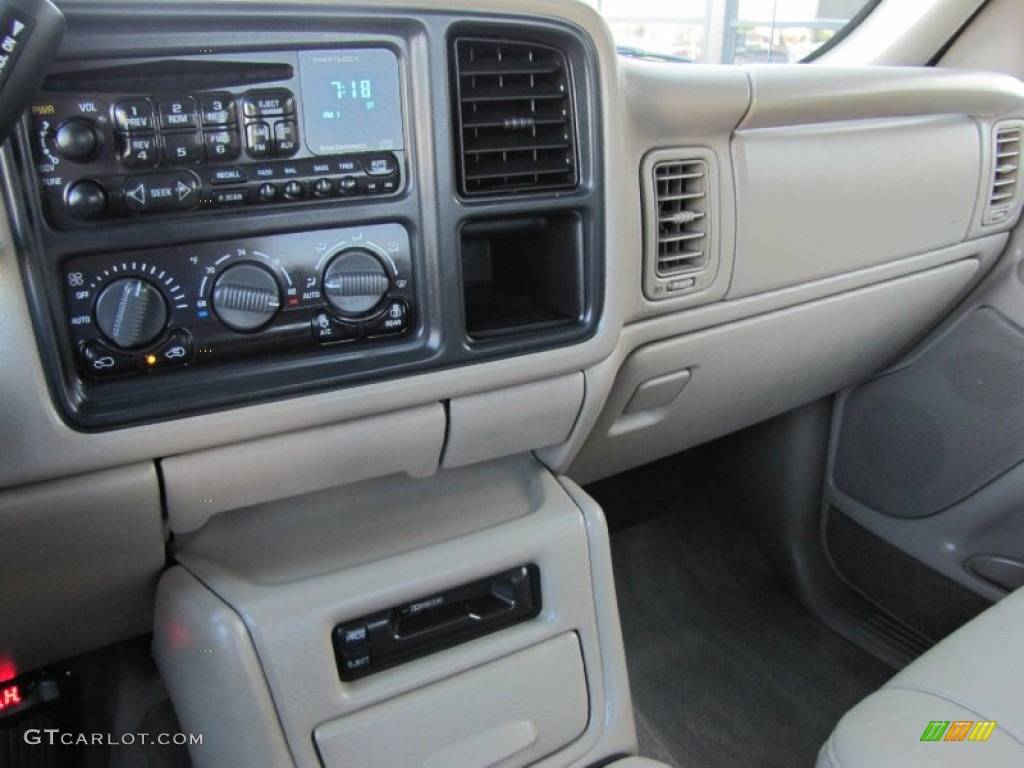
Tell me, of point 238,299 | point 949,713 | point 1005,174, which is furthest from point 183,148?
point 1005,174

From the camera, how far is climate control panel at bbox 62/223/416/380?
71cm

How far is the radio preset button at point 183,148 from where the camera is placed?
697 millimetres

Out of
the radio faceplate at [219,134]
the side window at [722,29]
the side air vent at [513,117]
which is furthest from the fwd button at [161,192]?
the side window at [722,29]

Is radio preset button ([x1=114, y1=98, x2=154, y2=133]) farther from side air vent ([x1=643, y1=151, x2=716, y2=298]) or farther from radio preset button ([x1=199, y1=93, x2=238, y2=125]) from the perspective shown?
side air vent ([x1=643, y1=151, x2=716, y2=298])

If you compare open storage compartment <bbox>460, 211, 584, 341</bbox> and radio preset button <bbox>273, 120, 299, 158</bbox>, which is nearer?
radio preset button <bbox>273, 120, 299, 158</bbox>

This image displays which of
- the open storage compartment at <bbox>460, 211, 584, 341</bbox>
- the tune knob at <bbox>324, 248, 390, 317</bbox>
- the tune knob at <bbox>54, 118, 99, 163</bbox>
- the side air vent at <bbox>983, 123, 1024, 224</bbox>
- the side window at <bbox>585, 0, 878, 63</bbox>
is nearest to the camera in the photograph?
the tune knob at <bbox>54, 118, 99, 163</bbox>

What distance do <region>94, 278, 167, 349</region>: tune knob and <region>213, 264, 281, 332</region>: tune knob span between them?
0.05m

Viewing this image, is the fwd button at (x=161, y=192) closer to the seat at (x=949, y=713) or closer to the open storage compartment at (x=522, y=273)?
the open storage compartment at (x=522, y=273)

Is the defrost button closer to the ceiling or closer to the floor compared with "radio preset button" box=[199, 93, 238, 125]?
closer to the floor

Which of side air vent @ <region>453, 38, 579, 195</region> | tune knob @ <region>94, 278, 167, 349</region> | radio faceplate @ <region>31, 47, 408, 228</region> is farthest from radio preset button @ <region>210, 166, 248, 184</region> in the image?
side air vent @ <region>453, 38, 579, 195</region>

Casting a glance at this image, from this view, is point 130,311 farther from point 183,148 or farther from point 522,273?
point 522,273

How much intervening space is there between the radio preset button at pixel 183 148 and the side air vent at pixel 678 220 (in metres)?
0.51

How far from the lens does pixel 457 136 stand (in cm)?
81

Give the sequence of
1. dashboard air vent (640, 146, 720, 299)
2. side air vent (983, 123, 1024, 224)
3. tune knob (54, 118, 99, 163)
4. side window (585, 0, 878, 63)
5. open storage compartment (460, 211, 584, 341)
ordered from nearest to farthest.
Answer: tune knob (54, 118, 99, 163) → open storage compartment (460, 211, 584, 341) → dashboard air vent (640, 146, 720, 299) → side window (585, 0, 878, 63) → side air vent (983, 123, 1024, 224)
